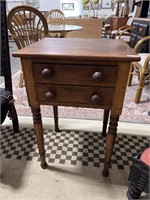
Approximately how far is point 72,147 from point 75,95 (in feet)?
1.86

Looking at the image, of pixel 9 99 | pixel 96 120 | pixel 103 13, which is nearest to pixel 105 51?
pixel 9 99

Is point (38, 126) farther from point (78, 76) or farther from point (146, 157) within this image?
point (146, 157)

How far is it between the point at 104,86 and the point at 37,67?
0.30 metres

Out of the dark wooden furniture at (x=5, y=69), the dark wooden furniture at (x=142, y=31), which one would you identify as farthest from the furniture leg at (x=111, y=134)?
the dark wooden furniture at (x=142, y=31)

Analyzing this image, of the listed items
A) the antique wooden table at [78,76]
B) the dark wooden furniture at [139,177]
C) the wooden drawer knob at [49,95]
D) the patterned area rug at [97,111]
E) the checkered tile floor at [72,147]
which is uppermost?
the antique wooden table at [78,76]

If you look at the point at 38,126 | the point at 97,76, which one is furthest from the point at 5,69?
the point at 97,76

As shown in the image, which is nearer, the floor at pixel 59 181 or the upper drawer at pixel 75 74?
the upper drawer at pixel 75 74

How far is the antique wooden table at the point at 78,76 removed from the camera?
2.36ft

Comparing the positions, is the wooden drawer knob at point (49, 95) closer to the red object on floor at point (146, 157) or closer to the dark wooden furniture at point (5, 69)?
the dark wooden furniture at point (5, 69)

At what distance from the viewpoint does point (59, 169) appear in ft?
3.53

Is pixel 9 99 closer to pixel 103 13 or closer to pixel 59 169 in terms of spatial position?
pixel 59 169

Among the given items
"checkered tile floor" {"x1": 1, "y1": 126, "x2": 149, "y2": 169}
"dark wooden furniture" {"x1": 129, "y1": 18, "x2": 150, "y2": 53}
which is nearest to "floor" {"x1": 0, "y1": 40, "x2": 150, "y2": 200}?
"checkered tile floor" {"x1": 1, "y1": 126, "x2": 149, "y2": 169}

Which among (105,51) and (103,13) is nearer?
(105,51)

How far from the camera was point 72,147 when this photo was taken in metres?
1.26
